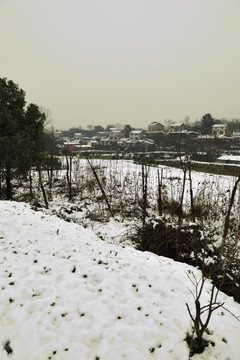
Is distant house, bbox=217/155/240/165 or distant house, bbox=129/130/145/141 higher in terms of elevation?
distant house, bbox=129/130/145/141

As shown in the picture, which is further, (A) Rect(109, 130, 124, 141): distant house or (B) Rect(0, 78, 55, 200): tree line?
(A) Rect(109, 130, 124, 141): distant house

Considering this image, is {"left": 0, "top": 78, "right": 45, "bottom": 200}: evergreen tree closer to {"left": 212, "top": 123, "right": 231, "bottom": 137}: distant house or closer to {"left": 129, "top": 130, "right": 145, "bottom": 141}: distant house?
{"left": 212, "top": 123, "right": 231, "bottom": 137}: distant house

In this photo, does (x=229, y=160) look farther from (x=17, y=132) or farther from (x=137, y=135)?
(x=137, y=135)

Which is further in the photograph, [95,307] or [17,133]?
[17,133]

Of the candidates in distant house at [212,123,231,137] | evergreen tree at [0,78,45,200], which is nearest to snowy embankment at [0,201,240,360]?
evergreen tree at [0,78,45,200]

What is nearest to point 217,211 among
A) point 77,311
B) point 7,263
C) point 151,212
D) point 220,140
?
point 151,212

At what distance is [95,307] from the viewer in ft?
12.2

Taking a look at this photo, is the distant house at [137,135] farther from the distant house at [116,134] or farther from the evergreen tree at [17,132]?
the evergreen tree at [17,132]

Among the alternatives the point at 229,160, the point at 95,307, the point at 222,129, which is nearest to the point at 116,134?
the point at 222,129

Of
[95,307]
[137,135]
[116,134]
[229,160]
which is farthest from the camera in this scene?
A: [116,134]

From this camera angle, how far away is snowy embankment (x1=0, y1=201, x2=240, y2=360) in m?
3.01

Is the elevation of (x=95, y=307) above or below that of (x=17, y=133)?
below

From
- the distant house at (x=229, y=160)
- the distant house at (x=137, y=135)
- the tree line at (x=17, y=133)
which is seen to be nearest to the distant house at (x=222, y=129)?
the distant house at (x=137, y=135)

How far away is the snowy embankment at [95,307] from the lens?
3010mm
